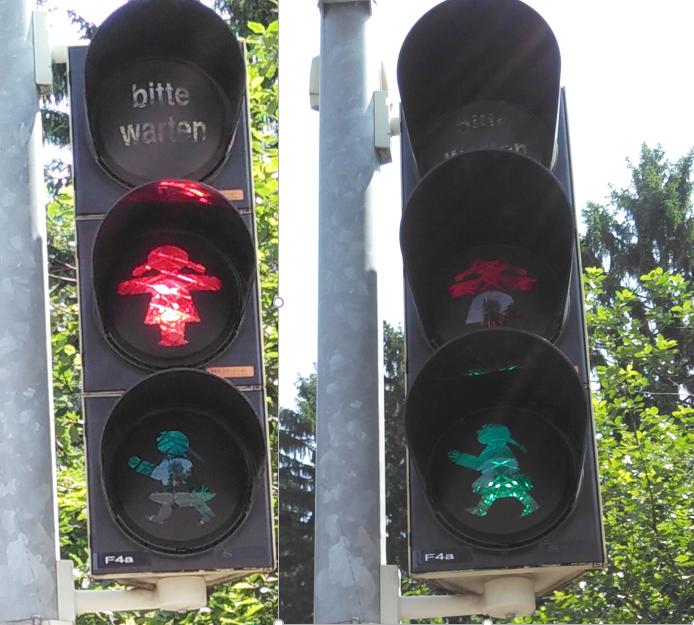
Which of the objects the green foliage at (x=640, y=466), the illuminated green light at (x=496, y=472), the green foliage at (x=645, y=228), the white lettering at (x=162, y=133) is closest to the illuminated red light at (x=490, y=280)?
the illuminated green light at (x=496, y=472)

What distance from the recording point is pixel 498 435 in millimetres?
3639

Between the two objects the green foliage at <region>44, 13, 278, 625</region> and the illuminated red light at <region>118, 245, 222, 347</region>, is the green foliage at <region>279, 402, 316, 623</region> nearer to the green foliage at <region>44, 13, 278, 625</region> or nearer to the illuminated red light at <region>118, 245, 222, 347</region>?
the illuminated red light at <region>118, 245, 222, 347</region>

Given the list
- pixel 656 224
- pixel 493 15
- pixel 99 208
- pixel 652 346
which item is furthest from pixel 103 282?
pixel 656 224

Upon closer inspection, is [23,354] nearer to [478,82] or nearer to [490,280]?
[490,280]

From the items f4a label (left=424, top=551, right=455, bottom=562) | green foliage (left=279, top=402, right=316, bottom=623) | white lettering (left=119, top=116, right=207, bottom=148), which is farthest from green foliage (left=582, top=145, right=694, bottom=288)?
f4a label (left=424, top=551, right=455, bottom=562)

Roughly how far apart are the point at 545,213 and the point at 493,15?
587 mm

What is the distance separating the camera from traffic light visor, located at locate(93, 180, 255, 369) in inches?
147

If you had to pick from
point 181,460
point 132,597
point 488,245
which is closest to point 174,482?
point 181,460

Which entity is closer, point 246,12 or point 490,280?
point 490,280

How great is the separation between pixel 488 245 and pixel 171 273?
0.82 meters

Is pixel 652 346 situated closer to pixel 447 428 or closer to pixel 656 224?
pixel 656 224

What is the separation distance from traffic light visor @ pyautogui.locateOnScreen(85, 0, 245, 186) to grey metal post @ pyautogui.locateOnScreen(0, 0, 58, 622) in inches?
7.4

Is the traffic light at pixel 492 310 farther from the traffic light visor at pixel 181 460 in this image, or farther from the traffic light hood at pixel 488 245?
the traffic light visor at pixel 181 460

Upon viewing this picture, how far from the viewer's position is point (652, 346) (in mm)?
18359
